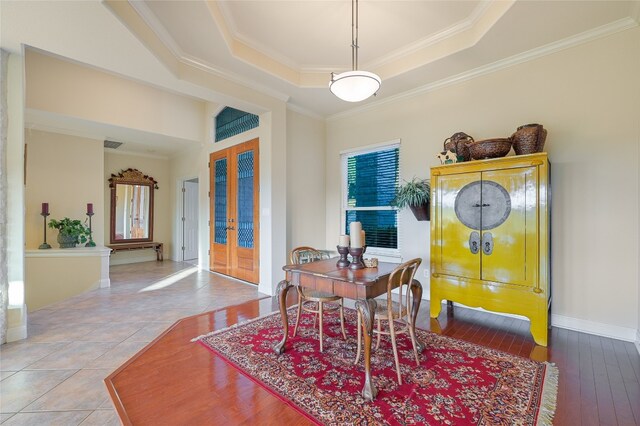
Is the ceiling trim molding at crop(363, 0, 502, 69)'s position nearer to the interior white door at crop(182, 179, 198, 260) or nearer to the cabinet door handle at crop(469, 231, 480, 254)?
the cabinet door handle at crop(469, 231, 480, 254)

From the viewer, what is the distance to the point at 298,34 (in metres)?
3.26

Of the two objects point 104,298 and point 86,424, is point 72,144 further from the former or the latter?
point 86,424

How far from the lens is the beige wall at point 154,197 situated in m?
6.85

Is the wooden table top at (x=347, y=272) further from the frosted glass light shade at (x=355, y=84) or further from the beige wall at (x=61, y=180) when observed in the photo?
the beige wall at (x=61, y=180)

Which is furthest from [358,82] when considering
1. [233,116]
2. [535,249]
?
[233,116]

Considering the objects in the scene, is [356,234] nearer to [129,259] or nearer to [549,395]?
[549,395]

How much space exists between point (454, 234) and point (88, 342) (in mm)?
3857

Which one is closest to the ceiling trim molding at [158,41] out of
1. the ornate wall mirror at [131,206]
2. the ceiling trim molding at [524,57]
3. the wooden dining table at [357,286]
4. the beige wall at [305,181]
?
the beige wall at [305,181]

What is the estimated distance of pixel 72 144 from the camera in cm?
552

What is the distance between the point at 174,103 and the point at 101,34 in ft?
11.2

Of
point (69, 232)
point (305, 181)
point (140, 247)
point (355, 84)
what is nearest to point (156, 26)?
point (355, 84)

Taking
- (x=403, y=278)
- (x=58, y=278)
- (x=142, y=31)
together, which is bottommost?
(x=58, y=278)

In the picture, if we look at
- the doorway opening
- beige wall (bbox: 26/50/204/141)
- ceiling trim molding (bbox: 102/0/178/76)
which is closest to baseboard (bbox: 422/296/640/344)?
ceiling trim molding (bbox: 102/0/178/76)

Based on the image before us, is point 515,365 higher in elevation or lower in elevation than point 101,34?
lower
